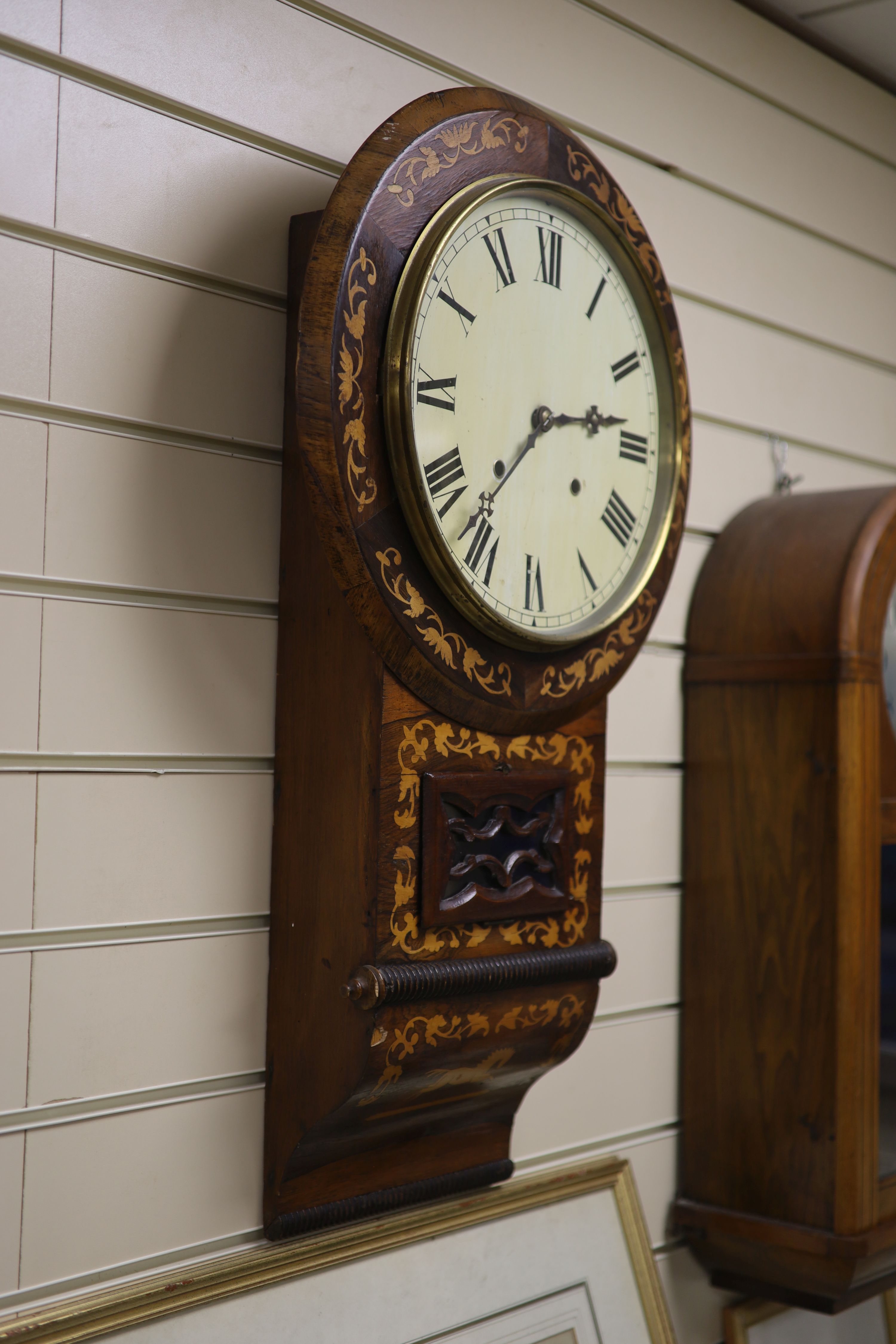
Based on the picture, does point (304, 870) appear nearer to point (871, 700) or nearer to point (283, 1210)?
point (283, 1210)

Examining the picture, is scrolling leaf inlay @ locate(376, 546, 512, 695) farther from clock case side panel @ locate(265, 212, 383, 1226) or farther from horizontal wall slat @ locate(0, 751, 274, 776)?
horizontal wall slat @ locate(0, 751, 274, 776)

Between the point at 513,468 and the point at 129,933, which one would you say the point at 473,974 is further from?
the point at 513,468

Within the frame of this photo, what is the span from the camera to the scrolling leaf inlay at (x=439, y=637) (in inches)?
43.3

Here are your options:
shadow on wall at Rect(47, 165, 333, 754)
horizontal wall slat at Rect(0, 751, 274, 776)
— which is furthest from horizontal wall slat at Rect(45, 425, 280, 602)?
horizontal wall slat at Rect(0, 751, 274, 776)

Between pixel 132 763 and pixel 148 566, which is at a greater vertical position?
pixel 148 566

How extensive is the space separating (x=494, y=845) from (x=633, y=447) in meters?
0.45

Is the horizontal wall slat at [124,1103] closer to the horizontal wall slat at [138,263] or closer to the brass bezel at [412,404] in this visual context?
the brass bezel at [412,404]

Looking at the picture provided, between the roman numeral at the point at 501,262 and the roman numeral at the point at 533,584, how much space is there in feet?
0.86

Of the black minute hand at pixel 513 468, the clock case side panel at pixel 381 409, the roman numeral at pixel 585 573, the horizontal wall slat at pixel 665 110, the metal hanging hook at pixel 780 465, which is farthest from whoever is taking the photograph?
the metal hanging hook at pixel 780 465

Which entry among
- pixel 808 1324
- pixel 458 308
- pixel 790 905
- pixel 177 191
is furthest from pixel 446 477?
pixel 808 1324

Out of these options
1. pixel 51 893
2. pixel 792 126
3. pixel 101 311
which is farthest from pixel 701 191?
pixel 51 893

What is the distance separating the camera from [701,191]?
5.81ft

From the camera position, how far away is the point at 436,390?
1.13 meters

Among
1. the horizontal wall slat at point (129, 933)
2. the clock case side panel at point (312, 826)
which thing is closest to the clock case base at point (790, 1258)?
the clock case side panel at point (312, 826)
